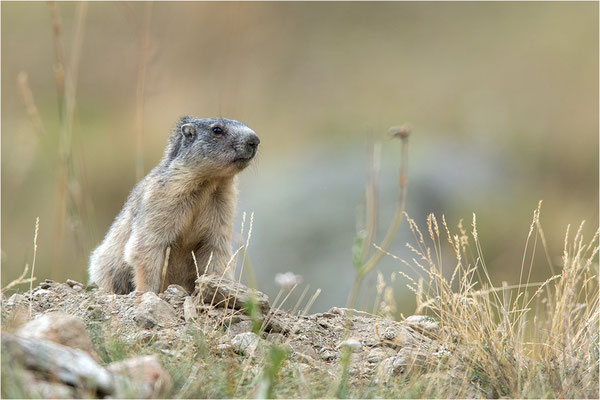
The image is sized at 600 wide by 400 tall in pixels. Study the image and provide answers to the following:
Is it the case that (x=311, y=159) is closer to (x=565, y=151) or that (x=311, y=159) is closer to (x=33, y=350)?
(x=565, y=151)

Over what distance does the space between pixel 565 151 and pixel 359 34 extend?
20.2 ft

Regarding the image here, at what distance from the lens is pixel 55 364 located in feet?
10.5

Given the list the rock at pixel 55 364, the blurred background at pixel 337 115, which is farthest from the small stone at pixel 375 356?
the blurred background at pixel 337 115

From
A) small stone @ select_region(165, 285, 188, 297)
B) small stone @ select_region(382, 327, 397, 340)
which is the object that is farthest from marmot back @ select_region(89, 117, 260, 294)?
small stone @ select_region(382, 327, 397, 340)

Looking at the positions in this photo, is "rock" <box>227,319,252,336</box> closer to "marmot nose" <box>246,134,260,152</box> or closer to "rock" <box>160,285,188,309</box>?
"rock" <box>160,285,188,309</box>

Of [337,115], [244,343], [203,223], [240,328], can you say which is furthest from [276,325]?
[337,115]

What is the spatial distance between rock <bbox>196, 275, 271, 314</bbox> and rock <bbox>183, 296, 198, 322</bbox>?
0.28 feet

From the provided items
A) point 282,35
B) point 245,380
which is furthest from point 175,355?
point 282,35

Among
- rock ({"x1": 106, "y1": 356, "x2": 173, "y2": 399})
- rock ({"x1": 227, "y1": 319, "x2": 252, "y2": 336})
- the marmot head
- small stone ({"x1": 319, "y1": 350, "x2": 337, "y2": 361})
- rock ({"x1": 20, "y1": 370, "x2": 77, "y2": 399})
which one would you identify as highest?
the marmot head

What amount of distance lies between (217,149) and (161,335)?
81.1 inches

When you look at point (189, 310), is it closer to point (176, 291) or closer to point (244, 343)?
point (176, 291)

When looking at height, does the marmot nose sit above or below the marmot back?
above

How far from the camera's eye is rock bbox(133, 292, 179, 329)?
4742 millimetres

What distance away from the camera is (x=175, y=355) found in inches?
154
